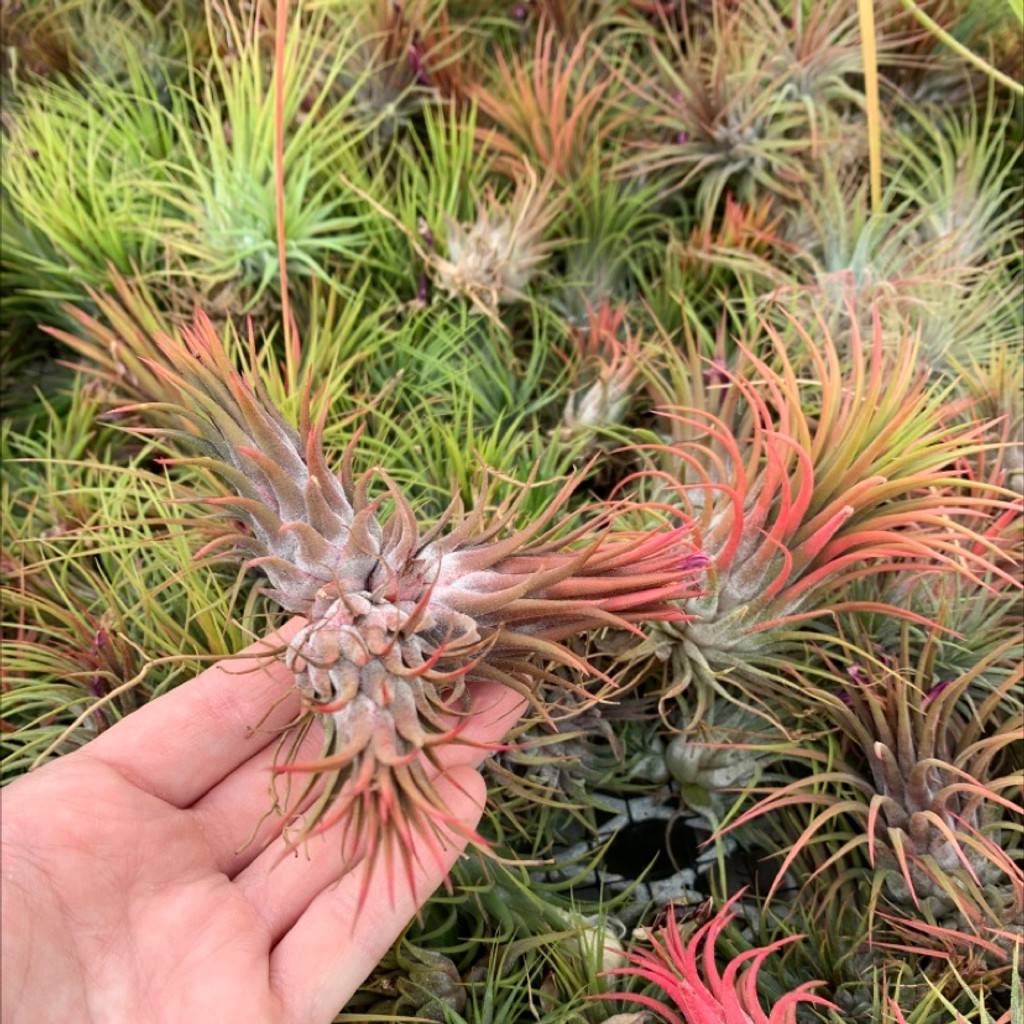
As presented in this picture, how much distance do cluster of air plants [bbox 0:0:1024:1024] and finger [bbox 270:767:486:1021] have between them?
1.5 inches

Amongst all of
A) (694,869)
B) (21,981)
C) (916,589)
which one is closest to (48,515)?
Result: (21,981)

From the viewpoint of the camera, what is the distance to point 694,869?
28.8 inches

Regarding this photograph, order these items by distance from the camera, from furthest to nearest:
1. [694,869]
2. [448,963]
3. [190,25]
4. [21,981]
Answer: [190,25]
[694,869]
[448,963]
[21,981]

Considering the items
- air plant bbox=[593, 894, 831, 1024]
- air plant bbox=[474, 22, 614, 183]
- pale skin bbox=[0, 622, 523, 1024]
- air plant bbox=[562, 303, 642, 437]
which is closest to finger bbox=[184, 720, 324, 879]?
pale skin bbox=[0, 622, 523, 1024]

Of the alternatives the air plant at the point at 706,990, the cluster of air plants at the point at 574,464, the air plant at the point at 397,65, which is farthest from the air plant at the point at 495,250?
the air plant at the point at 706,990

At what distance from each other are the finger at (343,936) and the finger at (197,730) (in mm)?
118

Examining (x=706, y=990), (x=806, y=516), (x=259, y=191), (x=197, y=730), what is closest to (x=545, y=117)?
(x=259, y=191)

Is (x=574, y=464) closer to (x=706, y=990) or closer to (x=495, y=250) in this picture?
(x=495, y=250)

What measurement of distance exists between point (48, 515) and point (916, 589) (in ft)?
2.40

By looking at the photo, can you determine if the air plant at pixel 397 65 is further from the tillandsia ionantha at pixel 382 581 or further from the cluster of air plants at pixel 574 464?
the tillandsia ionantha at pixel 382 581

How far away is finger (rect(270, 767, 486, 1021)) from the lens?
0.55m

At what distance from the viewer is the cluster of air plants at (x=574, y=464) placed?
20.9 inches

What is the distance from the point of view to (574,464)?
80cm

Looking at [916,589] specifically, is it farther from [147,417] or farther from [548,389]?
[147,417]
